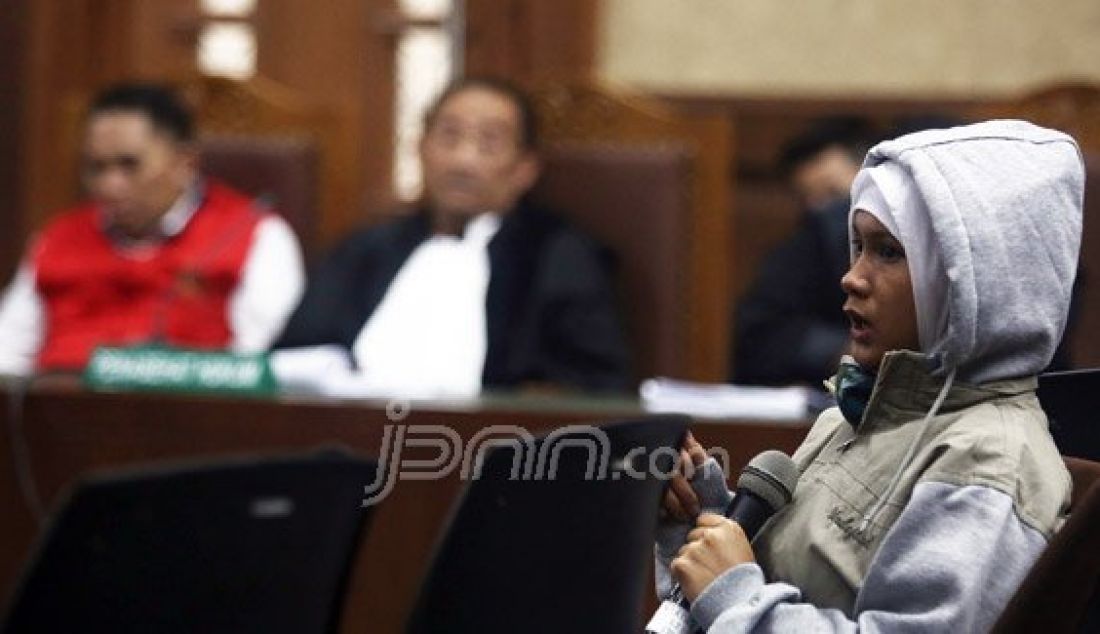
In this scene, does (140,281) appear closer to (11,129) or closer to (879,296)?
(11,129)

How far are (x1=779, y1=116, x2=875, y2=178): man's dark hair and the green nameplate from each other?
6.65ft

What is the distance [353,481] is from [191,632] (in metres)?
0.23

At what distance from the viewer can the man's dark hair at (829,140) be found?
503 cm

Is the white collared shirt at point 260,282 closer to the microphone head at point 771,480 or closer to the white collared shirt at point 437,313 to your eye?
the white collared shirt at point 437,313

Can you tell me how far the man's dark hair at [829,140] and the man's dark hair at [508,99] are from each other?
101 cm

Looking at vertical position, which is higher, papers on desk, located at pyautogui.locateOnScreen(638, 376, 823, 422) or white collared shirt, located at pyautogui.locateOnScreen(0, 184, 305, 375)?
papers on desk, located at pyautogui.locateOnScreen(638, 376, 823, 422)

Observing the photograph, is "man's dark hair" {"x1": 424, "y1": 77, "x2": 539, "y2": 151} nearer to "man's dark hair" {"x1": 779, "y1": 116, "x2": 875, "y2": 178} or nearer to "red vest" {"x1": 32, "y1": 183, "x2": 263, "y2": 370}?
"red vest" {"x1": 32, "y1": 183, "x2": 263, "y2": 370}

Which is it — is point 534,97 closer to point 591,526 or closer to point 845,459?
point 591,526

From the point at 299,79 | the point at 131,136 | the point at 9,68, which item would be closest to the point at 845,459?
the point at 131,136

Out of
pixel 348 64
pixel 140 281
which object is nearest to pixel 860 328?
pixel 140 281

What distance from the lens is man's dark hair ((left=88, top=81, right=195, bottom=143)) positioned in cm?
449

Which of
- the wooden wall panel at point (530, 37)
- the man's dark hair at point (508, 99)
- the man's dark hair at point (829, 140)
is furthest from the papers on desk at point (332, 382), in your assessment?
the wooden wall panel at point (530, 37)

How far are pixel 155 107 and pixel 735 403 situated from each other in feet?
6.25

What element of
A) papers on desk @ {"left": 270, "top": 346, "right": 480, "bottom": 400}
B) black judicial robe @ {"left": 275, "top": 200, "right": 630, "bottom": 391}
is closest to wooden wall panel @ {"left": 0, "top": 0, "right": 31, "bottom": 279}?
black judicial robe @ {"left": 275, "top": 200, "right": 630, "bottom": 391}
